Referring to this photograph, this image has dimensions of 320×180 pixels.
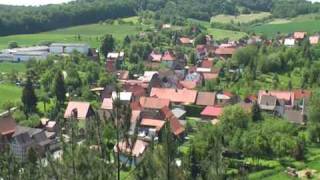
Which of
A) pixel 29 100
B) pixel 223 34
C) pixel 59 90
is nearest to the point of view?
pixel 29 100

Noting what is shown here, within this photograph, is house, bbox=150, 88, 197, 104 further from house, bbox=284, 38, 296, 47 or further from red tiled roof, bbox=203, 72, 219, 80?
house, bbox=284, 38, 296, 47

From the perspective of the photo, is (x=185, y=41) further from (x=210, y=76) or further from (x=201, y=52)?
(x=210, y=76)

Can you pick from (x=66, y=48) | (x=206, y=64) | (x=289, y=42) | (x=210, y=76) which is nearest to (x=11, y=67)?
(x=66, y=48)

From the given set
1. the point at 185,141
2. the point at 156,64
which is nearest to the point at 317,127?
the point at 185,141

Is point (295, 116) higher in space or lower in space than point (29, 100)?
lower

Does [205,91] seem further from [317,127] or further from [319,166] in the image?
[319,166]

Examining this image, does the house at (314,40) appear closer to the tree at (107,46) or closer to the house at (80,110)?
the tree at (107,46)
